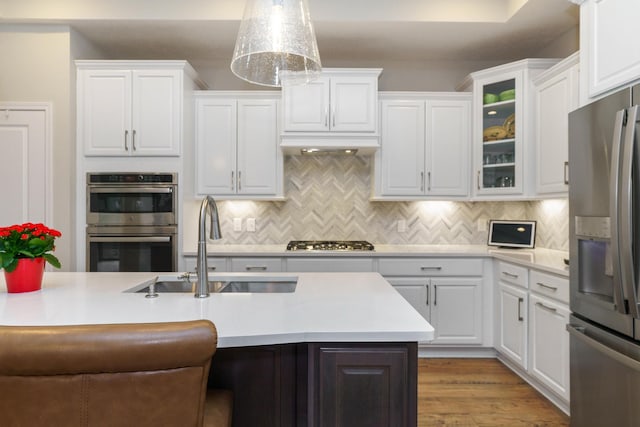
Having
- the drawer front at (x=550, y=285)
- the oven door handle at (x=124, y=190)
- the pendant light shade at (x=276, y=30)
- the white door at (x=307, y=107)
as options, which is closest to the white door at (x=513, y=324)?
the drawer front at (x=550, y=285)

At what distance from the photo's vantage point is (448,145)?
12.1 ft

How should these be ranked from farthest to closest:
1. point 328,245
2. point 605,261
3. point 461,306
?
point 328,245 → point 461,306 → point 605,261

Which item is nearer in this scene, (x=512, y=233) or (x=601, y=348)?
(x=601, y=348)

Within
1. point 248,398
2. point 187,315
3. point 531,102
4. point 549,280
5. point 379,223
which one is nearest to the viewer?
point 187,315

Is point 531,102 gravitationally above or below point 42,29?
below

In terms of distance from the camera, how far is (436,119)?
12.0 feet

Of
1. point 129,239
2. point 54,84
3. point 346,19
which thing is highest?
point 346,19

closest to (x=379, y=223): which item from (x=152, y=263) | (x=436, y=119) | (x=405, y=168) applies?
(x=405, y=168)

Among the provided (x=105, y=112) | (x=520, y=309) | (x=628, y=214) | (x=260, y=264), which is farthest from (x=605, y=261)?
(x=105, y=112)

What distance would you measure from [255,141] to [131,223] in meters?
1.26

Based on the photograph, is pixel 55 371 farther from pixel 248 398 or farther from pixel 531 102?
pixel 531 102

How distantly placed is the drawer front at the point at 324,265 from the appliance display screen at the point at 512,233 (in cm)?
136

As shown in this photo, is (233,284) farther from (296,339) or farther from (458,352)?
(458,352)

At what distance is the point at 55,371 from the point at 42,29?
3.43m
